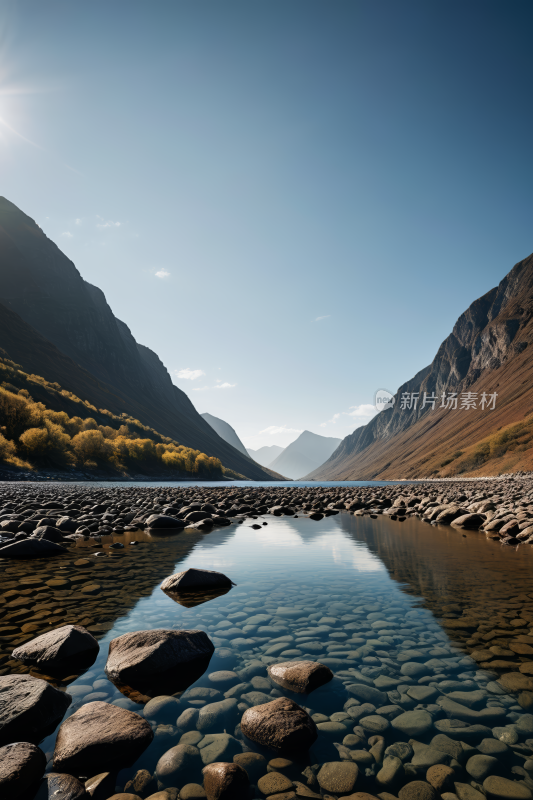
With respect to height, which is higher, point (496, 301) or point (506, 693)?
point (496, 301)

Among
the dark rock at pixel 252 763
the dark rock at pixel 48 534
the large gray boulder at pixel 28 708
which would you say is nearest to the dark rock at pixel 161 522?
the dark rock at pixel 48 534

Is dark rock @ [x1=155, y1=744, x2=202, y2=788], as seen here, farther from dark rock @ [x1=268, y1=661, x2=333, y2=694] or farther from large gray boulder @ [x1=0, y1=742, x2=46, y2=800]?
dark rock @ [x1=268, y1=661, x2=333, y2=694]

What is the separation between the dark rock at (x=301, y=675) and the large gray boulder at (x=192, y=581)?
4119 mm

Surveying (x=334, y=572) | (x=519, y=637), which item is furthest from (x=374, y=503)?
(x=519, y=637)

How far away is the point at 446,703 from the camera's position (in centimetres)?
425

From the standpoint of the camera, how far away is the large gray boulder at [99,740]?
130 inches

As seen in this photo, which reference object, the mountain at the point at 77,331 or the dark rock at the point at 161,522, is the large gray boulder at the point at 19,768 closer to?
the dark rock at the point at 161,522

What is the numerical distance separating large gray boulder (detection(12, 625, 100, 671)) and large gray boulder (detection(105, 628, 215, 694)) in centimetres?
33

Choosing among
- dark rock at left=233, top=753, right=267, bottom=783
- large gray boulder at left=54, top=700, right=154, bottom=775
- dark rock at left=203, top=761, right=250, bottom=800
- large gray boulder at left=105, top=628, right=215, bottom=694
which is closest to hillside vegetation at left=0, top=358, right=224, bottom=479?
large gray boulder at left=105, top=628, right=215, bottom=694

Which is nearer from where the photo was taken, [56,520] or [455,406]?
[56,520]

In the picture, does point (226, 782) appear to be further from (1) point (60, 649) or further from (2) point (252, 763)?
(1) point (60, 649)

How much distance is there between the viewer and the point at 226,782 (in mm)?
2992

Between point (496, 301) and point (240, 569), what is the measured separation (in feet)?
748

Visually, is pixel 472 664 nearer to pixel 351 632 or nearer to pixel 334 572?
pixel 351 632
